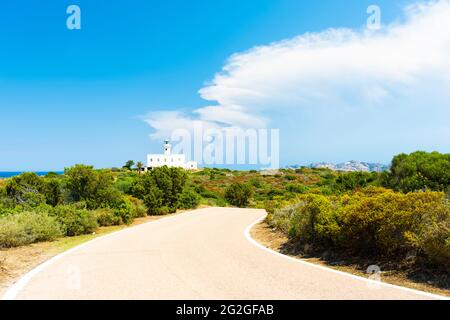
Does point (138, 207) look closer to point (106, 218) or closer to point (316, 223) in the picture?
point (106, 218)

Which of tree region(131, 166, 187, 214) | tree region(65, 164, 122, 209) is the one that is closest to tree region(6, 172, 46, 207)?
tree region(65, 164, 122, 209)

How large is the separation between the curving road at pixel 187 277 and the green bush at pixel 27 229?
7.40 feet

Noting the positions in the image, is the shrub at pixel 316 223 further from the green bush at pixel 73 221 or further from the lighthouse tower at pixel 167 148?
the lighthouse tower at pixel 167 148

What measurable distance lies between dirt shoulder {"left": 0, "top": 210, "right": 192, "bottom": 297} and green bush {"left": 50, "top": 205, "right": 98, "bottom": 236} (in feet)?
1.97

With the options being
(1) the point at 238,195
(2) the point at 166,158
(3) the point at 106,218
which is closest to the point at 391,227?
(3) the point at 106,218

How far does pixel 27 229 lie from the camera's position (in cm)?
1205

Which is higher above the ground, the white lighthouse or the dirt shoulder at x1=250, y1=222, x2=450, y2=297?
the white lighthouse

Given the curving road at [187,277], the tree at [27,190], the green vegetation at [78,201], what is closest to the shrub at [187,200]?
the green vegetation at [78,201]

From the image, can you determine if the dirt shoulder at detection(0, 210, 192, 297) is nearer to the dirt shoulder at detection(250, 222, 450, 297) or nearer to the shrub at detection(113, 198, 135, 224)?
the shrub at detection(113, 198, 135, 224)

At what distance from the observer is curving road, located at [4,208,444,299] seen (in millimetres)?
5848
